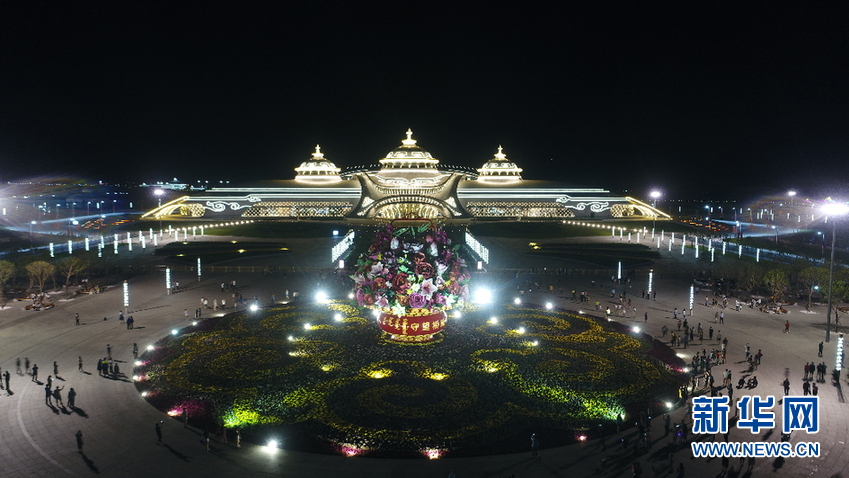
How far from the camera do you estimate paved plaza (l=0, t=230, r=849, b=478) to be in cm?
1296

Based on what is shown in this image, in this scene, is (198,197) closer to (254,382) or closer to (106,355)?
(106,355)

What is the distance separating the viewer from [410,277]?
20.3 m

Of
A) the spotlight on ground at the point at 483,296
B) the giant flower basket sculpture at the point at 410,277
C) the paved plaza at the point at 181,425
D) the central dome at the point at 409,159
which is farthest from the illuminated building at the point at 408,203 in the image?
the giant flower basket sculpture at the point at 410,277

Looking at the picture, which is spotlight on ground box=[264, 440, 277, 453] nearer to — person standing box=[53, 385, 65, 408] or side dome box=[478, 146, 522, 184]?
person standing box=[53, 385, 65, 408]

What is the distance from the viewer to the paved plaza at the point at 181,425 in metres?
13.0

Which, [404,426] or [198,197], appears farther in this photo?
[198,197]

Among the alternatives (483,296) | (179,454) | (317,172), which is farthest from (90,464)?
(317,172)

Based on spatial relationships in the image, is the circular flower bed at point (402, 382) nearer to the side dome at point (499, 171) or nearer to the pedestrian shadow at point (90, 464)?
the pedestrian shadow at point (90, 464)

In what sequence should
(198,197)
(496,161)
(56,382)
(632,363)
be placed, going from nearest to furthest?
(56,382) < (632,363) < (198,197) < (496,161)

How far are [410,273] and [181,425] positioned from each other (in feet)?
30.0

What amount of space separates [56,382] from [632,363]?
20.6 meters

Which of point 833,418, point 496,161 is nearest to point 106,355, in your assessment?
point 833,418

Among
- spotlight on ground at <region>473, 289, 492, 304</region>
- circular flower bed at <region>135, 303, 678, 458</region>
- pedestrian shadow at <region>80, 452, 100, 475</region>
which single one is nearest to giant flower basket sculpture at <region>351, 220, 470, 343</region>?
circular flower bed at <region>135, 303, 678, 458</region>

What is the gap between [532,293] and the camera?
33.2 m
